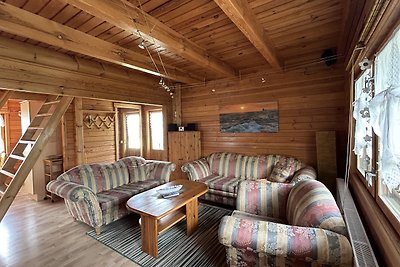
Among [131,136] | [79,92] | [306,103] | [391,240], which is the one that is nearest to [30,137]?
[79,92]

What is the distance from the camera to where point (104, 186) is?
3271 mm

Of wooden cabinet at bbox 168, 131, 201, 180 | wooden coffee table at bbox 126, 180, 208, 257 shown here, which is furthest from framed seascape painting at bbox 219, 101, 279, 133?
wooden coffee table at bbox 126, 180, 208, 257

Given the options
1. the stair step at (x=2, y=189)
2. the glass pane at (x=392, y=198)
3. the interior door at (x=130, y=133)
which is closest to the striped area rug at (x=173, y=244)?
the stair step at (x=2, y=189)

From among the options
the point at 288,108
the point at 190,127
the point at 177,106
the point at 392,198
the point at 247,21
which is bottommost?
the point at 392,198

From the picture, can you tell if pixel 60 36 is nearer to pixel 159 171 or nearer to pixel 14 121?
pixel 159 171

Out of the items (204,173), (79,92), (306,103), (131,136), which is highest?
(79,92)

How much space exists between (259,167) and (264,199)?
55.6 inches

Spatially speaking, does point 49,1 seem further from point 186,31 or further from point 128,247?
point 128,247

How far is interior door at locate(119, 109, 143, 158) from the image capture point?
6.23 metres

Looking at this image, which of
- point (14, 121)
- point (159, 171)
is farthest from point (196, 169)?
point (14, 121)

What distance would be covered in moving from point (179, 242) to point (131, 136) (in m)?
4.63

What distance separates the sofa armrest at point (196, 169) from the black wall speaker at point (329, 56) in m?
2.74

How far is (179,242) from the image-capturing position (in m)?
2.40

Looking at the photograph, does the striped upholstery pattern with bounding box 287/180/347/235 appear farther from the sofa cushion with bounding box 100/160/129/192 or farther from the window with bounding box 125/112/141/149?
the window with bounding box 125/112/141/149
